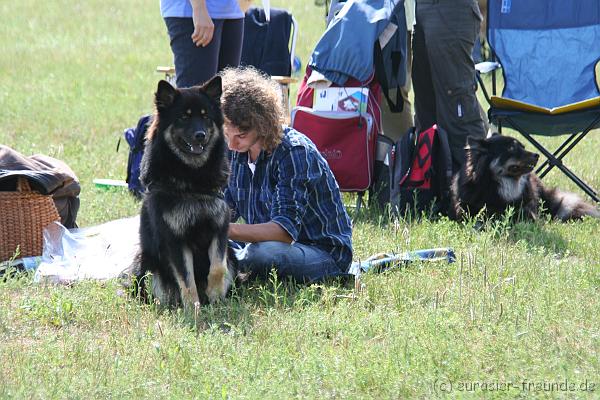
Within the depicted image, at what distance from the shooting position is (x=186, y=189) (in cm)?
409

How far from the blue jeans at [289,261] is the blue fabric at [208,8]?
1.46 metres

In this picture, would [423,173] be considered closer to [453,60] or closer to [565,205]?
[453,60]

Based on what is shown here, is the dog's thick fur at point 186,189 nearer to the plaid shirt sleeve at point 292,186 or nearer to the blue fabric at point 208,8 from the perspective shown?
the plaid shirt sleeve at point 292,186

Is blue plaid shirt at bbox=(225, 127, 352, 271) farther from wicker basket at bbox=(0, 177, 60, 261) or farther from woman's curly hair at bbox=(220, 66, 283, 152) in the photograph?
wicker basket at bbox=(0, 177, 60, 261)

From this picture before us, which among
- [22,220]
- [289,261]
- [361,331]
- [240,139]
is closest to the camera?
[361,331]

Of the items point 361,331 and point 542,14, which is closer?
point 361,331

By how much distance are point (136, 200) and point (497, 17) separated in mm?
3069

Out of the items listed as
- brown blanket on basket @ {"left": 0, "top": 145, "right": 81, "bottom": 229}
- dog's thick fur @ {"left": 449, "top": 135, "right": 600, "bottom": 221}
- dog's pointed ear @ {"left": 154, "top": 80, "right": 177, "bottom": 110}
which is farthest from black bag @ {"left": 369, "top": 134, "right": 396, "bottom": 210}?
dog's pointed ear @ {"left": 154, "top": 80, "right": 177, "bottom": 110}

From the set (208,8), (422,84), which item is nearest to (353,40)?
(422,84)

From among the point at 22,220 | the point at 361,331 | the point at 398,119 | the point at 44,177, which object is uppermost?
the point at 398,119

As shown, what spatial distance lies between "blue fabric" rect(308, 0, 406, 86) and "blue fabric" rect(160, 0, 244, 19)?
110 cm

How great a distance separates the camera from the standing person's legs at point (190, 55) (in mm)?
5117

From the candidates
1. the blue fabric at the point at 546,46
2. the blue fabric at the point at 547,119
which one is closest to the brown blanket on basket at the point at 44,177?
the blue fabric at the point at 547,119

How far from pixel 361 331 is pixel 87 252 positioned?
2.03m
